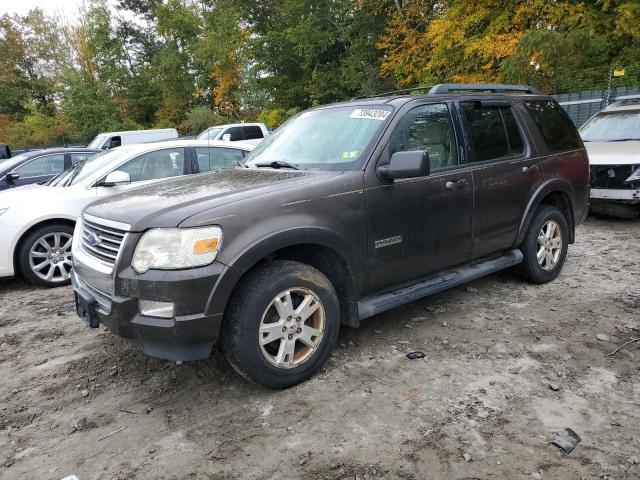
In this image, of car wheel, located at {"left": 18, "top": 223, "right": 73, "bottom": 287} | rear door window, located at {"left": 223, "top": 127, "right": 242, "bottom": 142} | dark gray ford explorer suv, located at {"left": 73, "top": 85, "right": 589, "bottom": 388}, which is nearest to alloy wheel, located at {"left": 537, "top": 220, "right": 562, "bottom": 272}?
dark gray ford explorer suv, located at {"left": 73, "top": 85, "right": 589, "bottom": 388}

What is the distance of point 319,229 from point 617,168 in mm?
6163

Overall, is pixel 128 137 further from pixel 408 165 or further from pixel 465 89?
pixel 408 165

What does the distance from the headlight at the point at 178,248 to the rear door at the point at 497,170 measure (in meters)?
2.37

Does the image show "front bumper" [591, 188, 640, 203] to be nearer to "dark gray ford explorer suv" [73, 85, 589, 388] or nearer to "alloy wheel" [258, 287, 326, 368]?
"dark gray ford explorer suv" [73, 85, 589, 388]

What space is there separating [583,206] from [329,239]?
3530 mm

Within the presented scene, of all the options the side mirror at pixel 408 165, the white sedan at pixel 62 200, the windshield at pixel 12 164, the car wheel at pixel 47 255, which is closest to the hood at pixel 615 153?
the side mirror at pixel 408 165

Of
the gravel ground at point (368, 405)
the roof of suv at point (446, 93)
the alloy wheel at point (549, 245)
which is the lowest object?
the gravel ground at point (368, 405)

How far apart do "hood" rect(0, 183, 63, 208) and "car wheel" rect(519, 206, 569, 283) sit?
537 cm

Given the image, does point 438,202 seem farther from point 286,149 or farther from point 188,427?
point 188,427

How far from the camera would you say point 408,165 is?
323 cm

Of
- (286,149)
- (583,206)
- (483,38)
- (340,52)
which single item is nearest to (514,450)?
(286,149)

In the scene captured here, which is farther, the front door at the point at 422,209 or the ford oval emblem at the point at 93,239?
the front door at the point at 422,209

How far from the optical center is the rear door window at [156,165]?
6.16m

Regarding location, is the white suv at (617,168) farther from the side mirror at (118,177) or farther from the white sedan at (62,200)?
the side mirror at (118,177)
